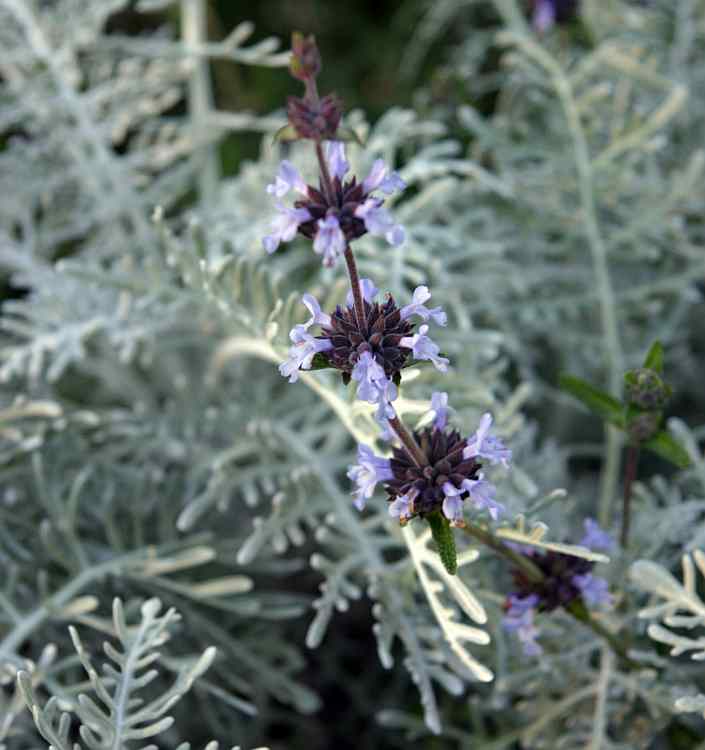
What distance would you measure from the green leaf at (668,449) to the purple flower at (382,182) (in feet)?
0.92

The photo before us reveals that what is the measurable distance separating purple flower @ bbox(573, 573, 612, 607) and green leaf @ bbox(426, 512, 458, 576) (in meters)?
0.15

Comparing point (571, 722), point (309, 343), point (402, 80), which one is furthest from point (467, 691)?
→ point (402, 80)

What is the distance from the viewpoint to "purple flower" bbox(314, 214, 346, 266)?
469mm

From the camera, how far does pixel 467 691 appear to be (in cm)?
94

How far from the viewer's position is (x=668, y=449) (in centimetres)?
65

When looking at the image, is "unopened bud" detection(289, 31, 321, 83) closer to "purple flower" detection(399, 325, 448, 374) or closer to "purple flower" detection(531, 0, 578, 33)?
"purple flower" detection(399, 325, 448, 374)


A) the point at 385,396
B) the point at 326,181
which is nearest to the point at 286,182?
the point at 326,181

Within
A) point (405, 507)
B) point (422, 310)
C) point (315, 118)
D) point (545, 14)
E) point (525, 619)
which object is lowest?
point (525, 619)

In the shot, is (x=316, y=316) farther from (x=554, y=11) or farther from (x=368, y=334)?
(x=554, y=11)

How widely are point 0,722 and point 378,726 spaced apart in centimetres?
39

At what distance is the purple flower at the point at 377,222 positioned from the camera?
470mm

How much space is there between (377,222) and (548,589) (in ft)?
0.98

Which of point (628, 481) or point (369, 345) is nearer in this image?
point (369, 345)

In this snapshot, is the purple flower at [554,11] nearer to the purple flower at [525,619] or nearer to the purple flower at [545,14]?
the purple flower at [545,14]
